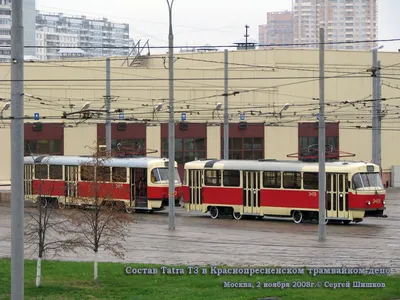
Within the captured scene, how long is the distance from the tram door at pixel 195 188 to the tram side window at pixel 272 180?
3.58 m

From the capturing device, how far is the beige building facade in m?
58.2

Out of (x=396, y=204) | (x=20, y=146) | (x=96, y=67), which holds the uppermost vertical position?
(x=96, y=67)

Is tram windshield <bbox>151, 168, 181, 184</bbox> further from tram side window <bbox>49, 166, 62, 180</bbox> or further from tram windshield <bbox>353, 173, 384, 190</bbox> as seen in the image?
tram windshield <bbox>353, 173, 384, 190</bbox>

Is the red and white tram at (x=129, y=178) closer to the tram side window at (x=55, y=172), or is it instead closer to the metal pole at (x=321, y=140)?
the tram side window at (x=55, y=172)

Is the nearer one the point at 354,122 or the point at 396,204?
the point at 396,204

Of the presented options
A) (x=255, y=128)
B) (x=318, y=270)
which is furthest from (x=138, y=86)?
(x=318, y=270)

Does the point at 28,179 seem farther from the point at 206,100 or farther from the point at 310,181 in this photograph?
the point at 310,181

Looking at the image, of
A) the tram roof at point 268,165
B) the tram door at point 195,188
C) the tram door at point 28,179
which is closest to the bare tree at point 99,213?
the tram roof at point 268,165

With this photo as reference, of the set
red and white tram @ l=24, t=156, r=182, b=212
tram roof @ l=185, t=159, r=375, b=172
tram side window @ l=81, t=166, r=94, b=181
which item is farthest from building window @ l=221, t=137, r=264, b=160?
tram side window @ l=81, t=166, r=94, b=181

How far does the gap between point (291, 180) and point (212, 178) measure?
4.23m

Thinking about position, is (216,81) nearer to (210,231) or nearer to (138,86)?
(138,86)

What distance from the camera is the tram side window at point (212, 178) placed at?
135 feet

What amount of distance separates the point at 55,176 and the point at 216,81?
1760 centimetres

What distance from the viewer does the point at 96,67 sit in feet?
192
